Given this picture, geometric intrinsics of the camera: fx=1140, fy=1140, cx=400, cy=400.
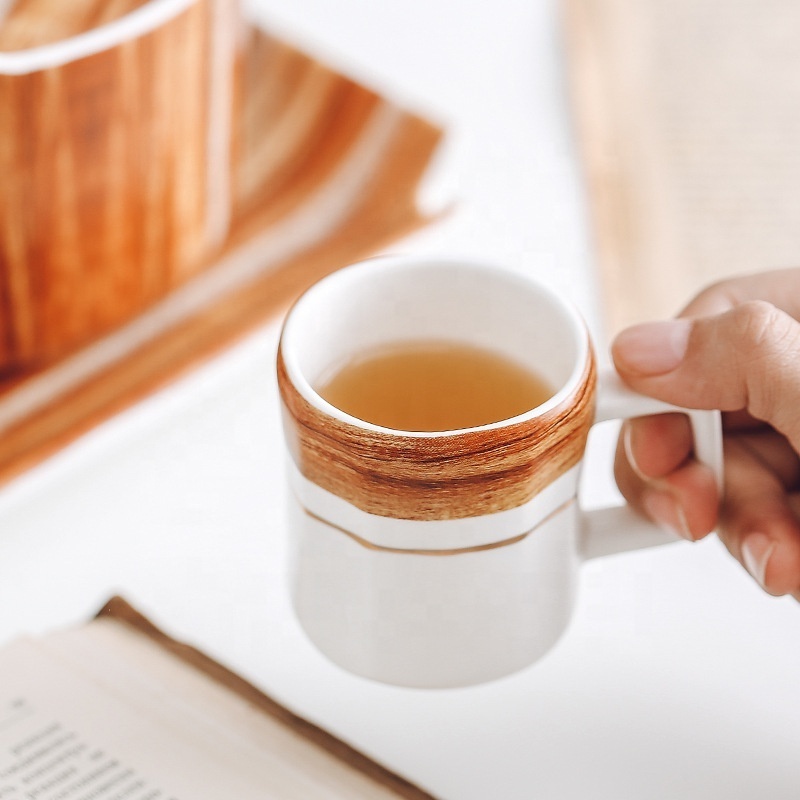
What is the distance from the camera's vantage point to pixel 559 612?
1.58ft

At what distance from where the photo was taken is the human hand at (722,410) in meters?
0.47

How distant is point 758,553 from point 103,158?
36 centimetres

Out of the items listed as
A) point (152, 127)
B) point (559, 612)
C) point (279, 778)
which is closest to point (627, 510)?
point (559, 612)

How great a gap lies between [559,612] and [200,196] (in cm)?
31

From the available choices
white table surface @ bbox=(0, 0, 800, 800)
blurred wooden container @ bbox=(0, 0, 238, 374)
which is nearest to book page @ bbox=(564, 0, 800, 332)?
white table surface @ bbox=(0, 0, 800, 800)

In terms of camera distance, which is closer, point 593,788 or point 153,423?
point 593,788

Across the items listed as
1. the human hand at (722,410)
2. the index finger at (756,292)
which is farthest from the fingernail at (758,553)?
the index finger at (756,292)

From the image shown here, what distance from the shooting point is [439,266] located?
0.48 m

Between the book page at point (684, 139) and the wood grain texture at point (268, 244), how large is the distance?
0.13 metres

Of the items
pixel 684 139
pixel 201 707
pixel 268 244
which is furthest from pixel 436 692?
pixel 684 139

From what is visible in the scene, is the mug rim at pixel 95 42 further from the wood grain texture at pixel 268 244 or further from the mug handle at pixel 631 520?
the mug handle at pixel 631 520

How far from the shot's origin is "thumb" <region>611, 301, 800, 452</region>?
1.54ft

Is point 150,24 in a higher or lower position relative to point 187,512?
higher

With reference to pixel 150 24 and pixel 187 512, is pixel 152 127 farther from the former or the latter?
pixel 187 512
